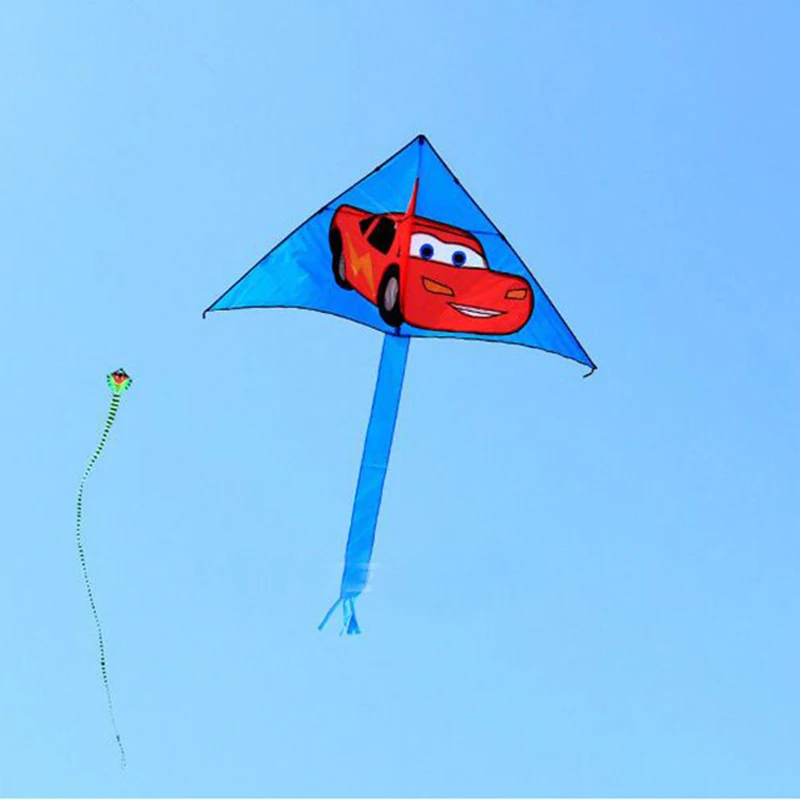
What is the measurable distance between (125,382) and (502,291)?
103 inches

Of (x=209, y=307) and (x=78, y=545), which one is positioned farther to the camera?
(x=209, y=307)

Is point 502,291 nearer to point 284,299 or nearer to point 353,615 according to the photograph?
point 284,299

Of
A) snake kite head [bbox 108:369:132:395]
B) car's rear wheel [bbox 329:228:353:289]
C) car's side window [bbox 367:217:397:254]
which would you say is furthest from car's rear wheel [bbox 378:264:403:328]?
snake kite head [bbox 108:369:132:395]

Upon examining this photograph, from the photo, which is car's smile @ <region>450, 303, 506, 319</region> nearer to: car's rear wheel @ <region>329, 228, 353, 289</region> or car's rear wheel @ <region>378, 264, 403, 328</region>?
car's rear wheel @ <region>378, 264, 403, 328</region>

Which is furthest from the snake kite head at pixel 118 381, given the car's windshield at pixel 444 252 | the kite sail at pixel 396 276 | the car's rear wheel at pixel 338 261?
the car's windshield at pixel 444 252

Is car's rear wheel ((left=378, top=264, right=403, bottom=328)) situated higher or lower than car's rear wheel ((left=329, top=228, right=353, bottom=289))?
lower

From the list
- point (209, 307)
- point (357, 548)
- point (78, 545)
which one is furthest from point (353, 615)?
point (209, 307)

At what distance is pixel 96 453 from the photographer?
252 inches

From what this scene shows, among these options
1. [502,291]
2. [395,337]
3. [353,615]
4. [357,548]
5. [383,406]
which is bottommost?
[353,615]

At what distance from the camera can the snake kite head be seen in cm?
623

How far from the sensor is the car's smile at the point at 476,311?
6930 millimetres

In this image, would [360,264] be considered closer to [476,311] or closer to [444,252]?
[444,252]

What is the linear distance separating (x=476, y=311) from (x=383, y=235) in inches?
32.7

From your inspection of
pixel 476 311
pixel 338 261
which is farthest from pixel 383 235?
pixel 476 311
